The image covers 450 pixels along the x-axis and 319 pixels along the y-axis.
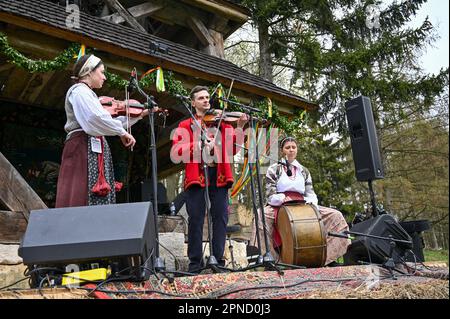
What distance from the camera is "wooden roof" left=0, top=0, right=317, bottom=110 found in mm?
5109

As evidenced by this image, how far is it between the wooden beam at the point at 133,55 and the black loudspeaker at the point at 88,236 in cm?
337

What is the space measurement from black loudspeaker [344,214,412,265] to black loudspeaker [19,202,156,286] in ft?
7.72

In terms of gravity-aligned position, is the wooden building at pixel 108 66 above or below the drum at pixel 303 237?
above

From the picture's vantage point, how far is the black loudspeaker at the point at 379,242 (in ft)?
13.1

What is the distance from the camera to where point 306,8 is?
1109 cm

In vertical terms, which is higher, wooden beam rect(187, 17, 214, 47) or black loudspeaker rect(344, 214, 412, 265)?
wooden beam rect(187, 17, 214, 47)

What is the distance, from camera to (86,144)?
3.36m

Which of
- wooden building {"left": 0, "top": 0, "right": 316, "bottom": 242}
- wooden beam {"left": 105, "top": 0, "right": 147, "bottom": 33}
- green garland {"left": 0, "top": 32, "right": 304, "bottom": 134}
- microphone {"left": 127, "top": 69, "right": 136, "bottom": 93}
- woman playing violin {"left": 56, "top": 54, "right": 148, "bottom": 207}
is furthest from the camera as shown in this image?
wooden beam {"left": 105, "top": 0, "right": 147, "bottom": 33}

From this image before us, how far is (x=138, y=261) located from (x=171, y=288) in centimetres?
29

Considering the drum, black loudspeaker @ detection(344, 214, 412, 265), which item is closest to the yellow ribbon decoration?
the drum

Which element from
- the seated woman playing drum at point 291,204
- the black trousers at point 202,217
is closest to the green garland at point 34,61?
the black trousers at point 202,217

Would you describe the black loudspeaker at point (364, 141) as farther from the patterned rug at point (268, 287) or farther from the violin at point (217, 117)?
the patterned rug at point (268, 287)

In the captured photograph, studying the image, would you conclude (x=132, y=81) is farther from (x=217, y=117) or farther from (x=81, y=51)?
(x=81, y=51)

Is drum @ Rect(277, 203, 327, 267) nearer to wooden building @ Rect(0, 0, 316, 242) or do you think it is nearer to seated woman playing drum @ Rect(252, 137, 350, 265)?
seated woman playing drum @ Rect(252, 137, 350, 265)
